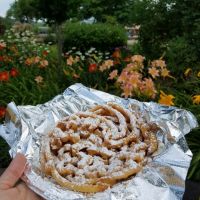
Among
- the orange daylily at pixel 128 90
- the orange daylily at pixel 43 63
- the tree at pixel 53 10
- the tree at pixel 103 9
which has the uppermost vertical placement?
the tree at pixel 53 10

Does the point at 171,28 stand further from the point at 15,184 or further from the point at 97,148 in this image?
the point at 15,184

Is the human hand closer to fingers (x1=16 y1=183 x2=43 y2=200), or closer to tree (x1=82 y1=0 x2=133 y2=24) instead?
fingers (x1=16 y1=183 x2=43 y2=200)

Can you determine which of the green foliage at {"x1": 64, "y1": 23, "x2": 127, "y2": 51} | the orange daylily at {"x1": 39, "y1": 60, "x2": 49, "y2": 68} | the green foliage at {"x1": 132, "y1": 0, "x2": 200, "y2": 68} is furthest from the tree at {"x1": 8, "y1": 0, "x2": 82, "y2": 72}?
the green foliage at {"x1": 64, "y1": 23, "x2": 127, "y2": 51}

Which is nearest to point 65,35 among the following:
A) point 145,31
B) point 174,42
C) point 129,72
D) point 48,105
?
point 145,31

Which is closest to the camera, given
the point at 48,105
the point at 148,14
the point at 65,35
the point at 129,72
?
the point at 48,105

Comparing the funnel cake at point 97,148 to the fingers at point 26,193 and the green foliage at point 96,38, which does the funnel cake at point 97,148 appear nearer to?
the fingers at point 26,193

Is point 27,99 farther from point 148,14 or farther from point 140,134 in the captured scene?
point 140,134

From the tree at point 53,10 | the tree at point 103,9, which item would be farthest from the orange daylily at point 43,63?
the tree at point 103,9

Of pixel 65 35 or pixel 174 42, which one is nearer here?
pixel 174 42
